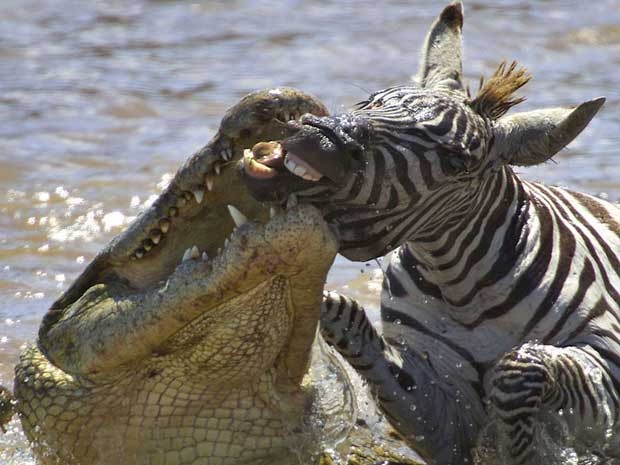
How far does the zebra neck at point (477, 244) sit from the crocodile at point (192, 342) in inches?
26.5

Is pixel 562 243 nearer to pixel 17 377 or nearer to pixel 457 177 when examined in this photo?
pixel 457 177

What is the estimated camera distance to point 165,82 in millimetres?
12273

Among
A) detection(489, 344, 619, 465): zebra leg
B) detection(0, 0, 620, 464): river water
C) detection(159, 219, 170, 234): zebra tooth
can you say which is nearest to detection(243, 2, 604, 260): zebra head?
detection(159, 219, 170, 234): zebra tooth

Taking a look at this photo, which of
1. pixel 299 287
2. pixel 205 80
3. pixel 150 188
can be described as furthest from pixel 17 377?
pixel 205 80

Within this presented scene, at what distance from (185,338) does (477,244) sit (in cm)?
128

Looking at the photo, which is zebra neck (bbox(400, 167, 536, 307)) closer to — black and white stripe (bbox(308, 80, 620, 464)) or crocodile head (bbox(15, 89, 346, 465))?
black and white stripe (bbox(308, 80, 620, 464))

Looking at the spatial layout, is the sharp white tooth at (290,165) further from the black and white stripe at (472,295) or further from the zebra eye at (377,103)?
the zebra eye at (377,103)

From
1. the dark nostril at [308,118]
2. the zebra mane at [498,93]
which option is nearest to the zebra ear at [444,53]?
the zebra mane at [498,93]

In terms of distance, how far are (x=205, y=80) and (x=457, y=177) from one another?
8.06m

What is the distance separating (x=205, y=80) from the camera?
40.8 ft

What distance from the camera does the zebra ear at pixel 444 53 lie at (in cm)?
510

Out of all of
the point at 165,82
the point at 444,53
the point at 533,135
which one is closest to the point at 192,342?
the point at 533,135

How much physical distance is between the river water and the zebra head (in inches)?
73.0

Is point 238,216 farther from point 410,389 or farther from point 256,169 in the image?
point 410,389
